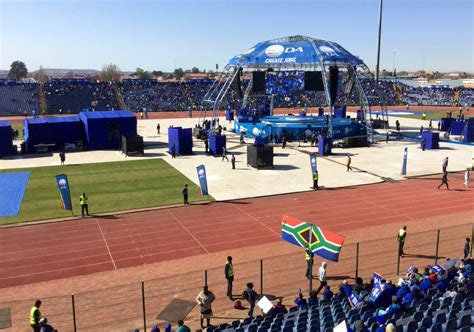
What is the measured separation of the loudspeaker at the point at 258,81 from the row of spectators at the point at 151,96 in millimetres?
25293

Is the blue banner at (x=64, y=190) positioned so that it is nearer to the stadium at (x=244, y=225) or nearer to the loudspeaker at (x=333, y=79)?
the stadium at (x=244, y=225)

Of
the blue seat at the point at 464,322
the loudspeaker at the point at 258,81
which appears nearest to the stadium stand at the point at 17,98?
the loudspeaker at the point at 258,81

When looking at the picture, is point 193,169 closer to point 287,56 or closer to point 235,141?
point 235,141

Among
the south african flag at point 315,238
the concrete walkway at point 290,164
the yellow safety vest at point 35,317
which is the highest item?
the south african flag at point 315,238

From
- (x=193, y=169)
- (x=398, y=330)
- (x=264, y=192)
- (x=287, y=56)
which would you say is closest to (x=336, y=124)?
(x=287, y=56)

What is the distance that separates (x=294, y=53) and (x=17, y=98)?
62280mm

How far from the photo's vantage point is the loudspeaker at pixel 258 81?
57.9m

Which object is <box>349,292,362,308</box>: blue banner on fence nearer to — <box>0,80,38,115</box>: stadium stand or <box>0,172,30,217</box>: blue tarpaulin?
<box>0,172,30,217</box>: blue tarpaulin

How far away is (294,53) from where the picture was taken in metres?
52.2

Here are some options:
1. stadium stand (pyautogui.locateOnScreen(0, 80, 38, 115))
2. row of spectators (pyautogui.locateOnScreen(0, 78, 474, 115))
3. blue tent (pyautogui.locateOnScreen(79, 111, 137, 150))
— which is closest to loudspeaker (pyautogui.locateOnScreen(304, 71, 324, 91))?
blue tent (pyautogui.locateOnScreen(79, 111, 137, 150))

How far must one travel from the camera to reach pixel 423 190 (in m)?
29.4

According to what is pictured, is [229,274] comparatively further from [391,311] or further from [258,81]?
[258,81]

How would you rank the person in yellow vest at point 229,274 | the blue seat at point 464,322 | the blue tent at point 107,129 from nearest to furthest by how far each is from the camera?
the blue seat at point 464,322 → the person in yellow vest at point 229,274 → the blue tent at point 107,129

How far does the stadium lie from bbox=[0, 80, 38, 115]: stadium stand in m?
36.0
